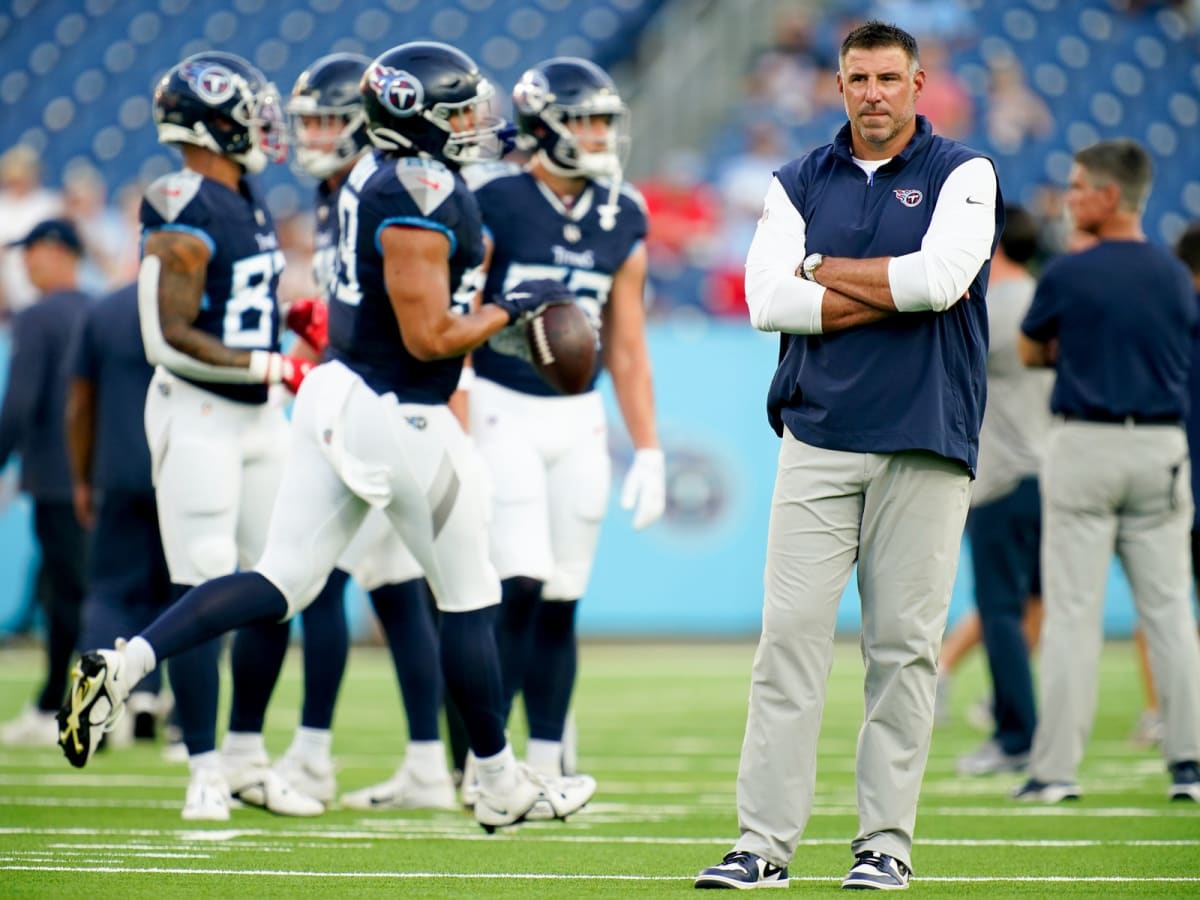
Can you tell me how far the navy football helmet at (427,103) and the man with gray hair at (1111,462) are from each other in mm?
2191

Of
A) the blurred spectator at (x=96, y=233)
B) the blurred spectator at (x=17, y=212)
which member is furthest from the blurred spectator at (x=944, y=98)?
the blurred spectator at (x=17, y=212)

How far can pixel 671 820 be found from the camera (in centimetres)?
596

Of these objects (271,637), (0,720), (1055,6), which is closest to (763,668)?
(271,637)

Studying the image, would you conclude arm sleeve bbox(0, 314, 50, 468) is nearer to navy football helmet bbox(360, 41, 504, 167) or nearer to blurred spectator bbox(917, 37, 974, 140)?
navy football helmet bbox(360, 41, 504, 167)

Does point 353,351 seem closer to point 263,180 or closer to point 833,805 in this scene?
point 833,805

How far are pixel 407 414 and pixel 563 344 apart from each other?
0.50 meters

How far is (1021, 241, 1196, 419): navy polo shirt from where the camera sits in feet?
21.2

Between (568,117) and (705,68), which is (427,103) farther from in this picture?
(705,68)

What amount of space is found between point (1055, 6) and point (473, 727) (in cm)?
1436

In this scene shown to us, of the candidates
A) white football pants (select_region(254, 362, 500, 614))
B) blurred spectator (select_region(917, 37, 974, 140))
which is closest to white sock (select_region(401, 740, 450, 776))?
white football pants (select_region(254, 362, 500, 614))

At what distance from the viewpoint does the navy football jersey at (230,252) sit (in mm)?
5898

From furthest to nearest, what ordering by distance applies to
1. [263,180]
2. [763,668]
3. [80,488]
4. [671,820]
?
[263,180] → [80,488] → [671,820] → [763,668]

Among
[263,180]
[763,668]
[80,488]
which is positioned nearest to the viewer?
[763,668]

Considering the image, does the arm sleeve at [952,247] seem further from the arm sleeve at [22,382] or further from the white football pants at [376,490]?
the arm sleeve at [22,382]
